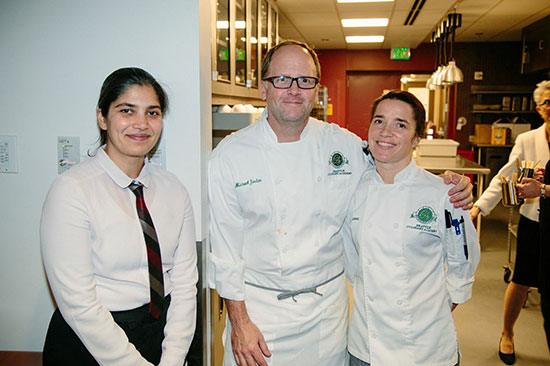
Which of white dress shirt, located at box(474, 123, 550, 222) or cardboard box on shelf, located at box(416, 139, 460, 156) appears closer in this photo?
white dress shirt, located at box(474, 123, 550, 222)

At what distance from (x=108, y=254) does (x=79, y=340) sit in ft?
0.90

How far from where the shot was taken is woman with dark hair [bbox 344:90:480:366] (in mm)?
1467

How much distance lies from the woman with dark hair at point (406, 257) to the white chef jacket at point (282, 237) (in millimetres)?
108

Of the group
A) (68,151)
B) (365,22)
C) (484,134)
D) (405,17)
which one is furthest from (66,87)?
(484,134)

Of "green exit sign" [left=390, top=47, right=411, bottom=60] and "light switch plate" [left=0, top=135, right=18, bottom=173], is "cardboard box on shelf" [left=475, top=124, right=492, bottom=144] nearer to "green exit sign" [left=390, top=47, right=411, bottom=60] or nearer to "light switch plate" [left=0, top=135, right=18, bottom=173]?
"green exit sign" [left=390, top=47, right=411, bottom=60]

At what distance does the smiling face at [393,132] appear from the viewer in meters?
1.52

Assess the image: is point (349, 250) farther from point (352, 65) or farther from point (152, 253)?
point (352, 65)

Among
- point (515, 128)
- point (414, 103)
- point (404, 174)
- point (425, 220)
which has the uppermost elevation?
point (414, 103)

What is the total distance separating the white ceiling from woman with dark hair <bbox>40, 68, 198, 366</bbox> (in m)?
3.74

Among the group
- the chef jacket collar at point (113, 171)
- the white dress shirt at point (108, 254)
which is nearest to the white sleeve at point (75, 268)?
the white dress shirt at point (108, 254)

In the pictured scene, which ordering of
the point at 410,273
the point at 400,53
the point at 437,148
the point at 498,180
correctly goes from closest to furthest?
the point at 410,273 → the point at 498,180 → the point at 437,148 → the point at 400,53

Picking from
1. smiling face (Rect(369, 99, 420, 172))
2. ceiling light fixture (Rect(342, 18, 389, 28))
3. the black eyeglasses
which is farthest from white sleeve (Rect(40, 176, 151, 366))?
ceiling light fixture (Rect(342, 18, 389, 28))

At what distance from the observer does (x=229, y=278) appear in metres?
1.58

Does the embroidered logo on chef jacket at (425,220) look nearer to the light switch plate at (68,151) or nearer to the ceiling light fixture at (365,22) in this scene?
the light switch plate at (68,151)
